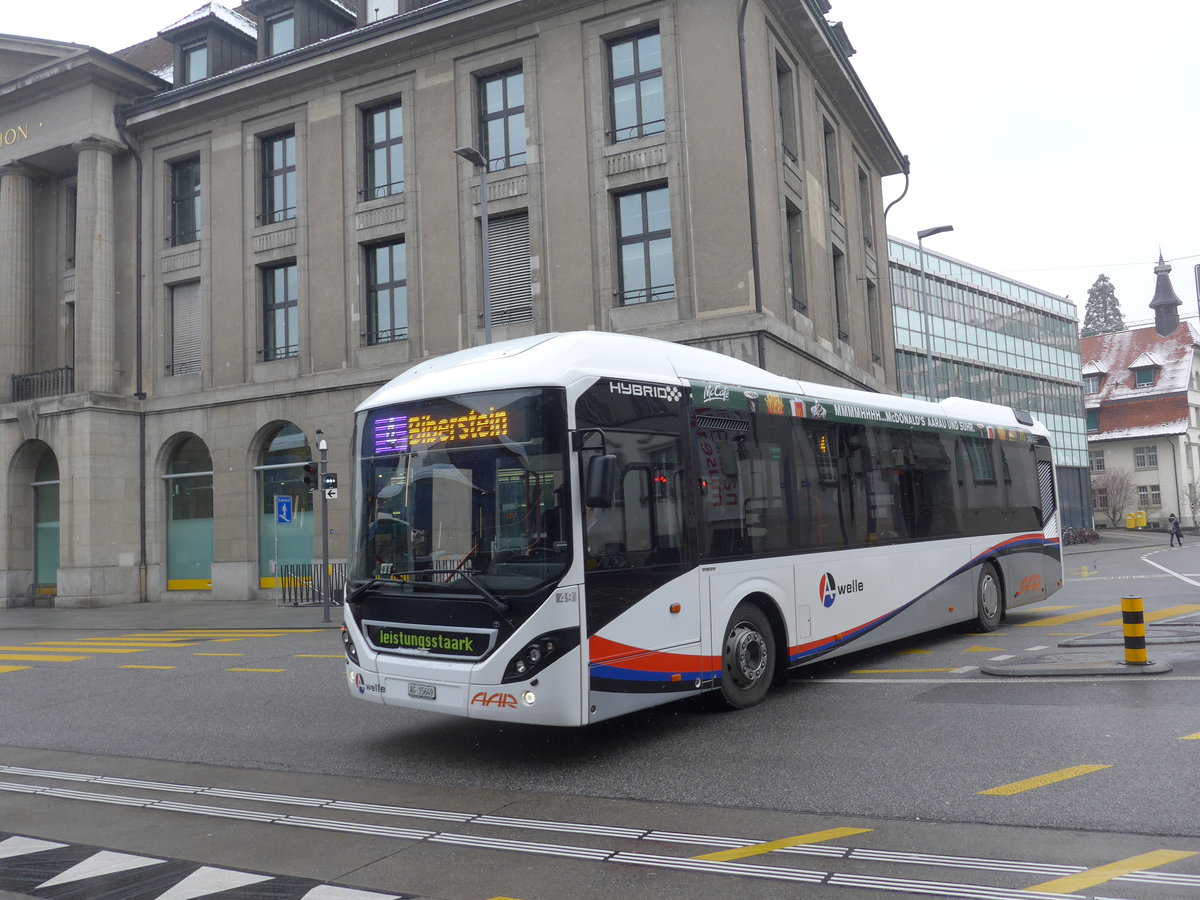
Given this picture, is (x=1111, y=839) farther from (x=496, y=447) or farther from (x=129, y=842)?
(x=129, y=842)

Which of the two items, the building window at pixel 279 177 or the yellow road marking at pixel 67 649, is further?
the building window at pixel 279 177

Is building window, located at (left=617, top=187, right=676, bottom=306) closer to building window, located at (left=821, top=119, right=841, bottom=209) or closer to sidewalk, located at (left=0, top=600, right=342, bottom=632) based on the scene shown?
building window, located at (left=821, top=119, right=841, bottom=209)

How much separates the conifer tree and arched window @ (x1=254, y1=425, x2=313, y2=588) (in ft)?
351

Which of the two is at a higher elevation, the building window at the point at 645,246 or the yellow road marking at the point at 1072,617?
the building window at the point at 645,246

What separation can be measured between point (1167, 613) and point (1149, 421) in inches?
2909

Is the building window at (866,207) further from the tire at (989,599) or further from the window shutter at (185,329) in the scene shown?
the tire at (989,599)

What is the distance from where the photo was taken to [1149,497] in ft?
261

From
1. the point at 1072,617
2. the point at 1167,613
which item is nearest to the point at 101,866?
the point at 1072,617

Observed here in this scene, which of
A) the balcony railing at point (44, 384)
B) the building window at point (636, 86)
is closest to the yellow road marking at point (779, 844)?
the building window at point (636, 86)

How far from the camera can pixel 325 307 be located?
2697cm

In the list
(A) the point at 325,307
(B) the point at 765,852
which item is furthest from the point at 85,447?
(B) the point at 765,852

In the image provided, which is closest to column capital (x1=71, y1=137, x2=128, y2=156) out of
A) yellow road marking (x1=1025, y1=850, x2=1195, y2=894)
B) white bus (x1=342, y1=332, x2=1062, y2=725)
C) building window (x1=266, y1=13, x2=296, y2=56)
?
building window (x1=266, y1=13, x2=296, y2=56)

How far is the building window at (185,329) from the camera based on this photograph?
29.5 m

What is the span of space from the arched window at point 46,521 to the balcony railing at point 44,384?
5.84 ft
